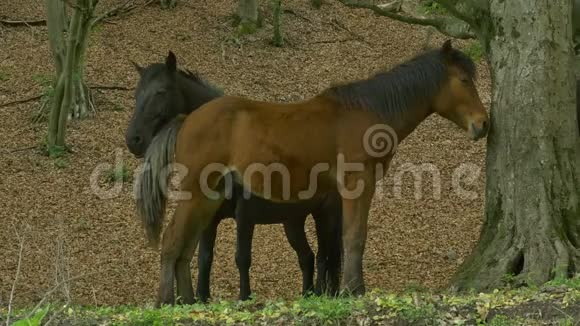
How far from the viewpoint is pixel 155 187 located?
29.0 feet

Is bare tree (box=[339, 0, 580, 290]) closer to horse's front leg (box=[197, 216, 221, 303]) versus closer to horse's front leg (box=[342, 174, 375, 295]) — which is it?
horse's front leg (box=[342, 174, 375, 295])

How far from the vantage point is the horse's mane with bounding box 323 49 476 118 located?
8719mm

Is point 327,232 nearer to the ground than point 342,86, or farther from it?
nearer to the ground

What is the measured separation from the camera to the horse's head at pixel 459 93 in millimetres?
8750

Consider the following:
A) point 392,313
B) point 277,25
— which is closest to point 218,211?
point 392,313

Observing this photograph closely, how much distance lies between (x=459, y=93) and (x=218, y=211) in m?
2.58

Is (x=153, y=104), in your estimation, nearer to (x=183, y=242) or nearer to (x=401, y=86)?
(x=183, y=242)

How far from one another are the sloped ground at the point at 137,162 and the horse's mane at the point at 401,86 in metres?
1.14

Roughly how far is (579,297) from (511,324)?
555 millimetres

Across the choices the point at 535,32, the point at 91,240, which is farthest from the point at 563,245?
the point at 91,240

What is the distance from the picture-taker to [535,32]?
8.55 m

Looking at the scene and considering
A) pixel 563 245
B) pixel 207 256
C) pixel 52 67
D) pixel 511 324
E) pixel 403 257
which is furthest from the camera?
pixel 52 67

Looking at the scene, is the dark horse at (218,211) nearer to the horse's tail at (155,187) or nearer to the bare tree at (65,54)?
the horse's tail at (155,187)

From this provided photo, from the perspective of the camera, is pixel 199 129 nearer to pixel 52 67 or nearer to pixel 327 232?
pixel 327 232
